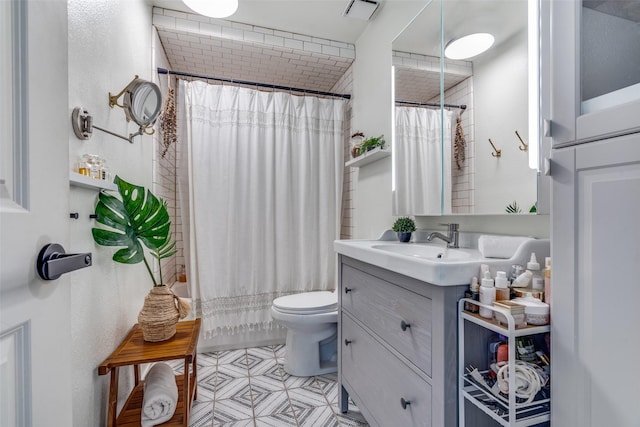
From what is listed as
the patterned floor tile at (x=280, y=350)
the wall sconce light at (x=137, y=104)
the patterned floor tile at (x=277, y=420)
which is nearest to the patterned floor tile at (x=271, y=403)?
the patterned floor tile at (x=277, y=420)

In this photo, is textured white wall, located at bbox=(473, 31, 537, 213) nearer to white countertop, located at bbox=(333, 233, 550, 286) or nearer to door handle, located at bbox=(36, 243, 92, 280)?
white countertop, located at bbox=(333, 233, 550, 286)

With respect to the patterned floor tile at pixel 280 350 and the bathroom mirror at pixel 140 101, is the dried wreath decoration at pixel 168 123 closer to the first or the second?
the bathroom mirror at pixel 140 101

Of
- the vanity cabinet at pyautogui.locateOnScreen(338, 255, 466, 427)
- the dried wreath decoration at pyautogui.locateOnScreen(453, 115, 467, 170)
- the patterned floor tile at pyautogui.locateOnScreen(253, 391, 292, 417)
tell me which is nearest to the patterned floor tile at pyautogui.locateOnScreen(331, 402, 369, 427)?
the vanity cabinet at pyautogui.locateOnScreen(338, 255, 466, 427)

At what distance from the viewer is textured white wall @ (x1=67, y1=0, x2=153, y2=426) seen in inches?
44.4

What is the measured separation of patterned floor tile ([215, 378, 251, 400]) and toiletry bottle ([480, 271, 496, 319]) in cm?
160

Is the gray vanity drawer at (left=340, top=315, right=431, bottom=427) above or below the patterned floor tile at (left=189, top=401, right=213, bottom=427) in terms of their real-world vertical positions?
above

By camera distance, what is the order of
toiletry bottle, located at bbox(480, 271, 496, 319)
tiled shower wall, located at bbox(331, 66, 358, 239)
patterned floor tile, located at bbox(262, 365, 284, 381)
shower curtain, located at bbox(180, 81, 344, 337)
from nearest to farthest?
1. toiletry bottle, located at bbox(480, 271, 496, 319)
2. patterned floor tile, located at bbox(262, 365, 284, 381)
3. shower curtain, located at bbox(180, 81, 344, 337)
4. tiled shower wall, located at bbox(331, 66, 358, 239)

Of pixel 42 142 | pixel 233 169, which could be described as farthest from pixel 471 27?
pixel 233 169

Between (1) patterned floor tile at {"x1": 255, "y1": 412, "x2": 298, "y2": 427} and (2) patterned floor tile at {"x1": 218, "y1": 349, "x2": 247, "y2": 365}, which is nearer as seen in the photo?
(1) patterned floor tile at {"x1": 255, "y1": 412, "x2": 298, "y2": 427}

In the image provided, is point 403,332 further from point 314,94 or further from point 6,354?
point 314,94

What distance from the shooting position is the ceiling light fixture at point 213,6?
175 centimetres

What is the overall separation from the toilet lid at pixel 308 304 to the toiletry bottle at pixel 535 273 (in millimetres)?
1280

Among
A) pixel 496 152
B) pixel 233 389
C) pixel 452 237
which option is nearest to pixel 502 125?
pixel 496 152

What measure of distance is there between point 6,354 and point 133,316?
1563 mm
